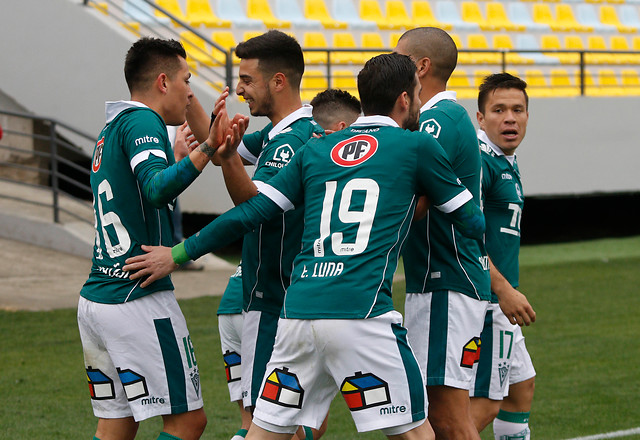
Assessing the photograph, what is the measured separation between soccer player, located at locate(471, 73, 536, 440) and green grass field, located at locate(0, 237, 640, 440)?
81cm

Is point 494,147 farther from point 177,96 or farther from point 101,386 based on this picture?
point 101,386

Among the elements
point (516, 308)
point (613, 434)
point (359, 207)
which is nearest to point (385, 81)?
point (359, 207)

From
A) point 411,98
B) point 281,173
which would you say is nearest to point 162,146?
point 281,173

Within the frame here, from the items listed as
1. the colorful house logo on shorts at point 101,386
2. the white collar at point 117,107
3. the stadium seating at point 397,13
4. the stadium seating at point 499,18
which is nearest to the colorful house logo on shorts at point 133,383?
the colorful house logo on shorts at point 101,386

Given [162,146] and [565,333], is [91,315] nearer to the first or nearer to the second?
[162,146]

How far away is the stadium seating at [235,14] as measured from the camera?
58.5 ft

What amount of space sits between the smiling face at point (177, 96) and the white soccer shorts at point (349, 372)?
122 centimetres

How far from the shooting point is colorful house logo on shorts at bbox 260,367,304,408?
368 centimetres

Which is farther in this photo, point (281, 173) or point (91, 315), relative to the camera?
point (91, 315)

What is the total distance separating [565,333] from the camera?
9273mm

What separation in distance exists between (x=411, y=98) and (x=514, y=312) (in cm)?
135

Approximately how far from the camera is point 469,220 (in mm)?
3928

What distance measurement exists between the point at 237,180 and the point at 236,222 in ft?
0.59

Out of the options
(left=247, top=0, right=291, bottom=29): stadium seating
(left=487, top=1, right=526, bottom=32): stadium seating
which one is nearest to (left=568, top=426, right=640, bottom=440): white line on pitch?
(left=247, top=0, right=291, bottom=29): stadium seating
